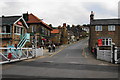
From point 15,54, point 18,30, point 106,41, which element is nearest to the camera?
point 15,54

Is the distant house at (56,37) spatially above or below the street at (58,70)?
above

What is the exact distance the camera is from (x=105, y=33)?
111ft

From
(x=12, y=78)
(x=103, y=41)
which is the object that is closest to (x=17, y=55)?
(x=12, y=78)

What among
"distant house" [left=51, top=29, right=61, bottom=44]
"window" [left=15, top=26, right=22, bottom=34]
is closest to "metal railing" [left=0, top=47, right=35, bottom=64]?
"window" [left=15, top=26, right=22, bottom=34]

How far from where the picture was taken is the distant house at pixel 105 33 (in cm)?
3338

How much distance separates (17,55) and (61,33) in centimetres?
5647

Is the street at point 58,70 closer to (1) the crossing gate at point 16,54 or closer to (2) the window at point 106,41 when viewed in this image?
(1) the crossing gate at point 16,54

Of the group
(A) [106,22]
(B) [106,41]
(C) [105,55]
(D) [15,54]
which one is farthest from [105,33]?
(D) [15,54]

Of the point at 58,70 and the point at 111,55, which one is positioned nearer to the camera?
the point at 58,70

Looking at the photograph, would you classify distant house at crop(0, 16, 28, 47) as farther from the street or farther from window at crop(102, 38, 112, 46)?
window at crop(102, 38, 112, 46)

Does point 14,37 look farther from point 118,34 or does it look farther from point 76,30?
point 76,30

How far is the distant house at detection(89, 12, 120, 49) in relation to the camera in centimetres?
3338

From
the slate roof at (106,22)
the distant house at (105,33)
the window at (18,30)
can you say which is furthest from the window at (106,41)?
the window at (18,30)

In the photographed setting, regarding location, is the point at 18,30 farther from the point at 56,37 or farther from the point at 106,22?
the point at 56,37
